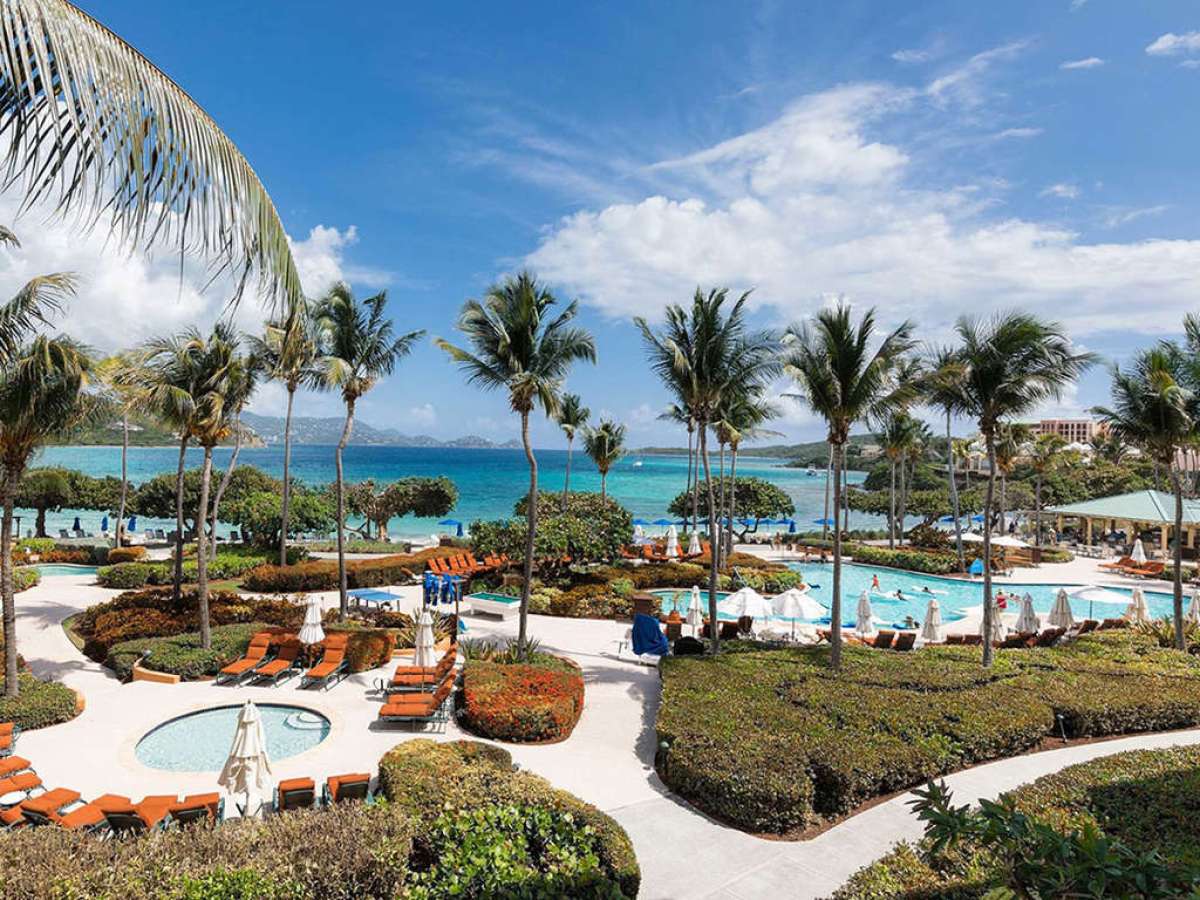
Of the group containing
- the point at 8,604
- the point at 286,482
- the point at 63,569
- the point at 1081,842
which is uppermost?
the point at 286,482

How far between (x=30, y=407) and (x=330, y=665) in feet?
22.6

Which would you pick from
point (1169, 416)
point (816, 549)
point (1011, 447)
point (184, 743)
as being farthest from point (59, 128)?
point (1011, 447)

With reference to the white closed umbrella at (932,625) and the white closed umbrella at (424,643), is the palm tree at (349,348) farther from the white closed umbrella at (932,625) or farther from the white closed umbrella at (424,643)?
the white closed umbrella at (932,625)

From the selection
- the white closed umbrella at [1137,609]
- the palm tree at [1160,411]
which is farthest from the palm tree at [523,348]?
the white closed umbrella at [1137,609]

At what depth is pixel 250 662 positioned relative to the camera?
537 inches

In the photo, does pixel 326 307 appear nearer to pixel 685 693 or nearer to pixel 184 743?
pixel 184 743

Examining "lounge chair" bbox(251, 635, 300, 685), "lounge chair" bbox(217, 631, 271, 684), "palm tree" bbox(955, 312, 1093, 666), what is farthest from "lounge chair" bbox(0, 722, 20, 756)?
"palm tree" bbox(955, 312, 1093, 666)

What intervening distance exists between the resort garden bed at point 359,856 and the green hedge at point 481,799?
0.05 ft

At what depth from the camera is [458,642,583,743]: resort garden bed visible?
10680mm

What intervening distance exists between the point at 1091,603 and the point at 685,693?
2236 cm

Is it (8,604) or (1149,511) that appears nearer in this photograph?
(8,604)

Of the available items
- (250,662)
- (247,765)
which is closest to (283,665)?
(250,662)

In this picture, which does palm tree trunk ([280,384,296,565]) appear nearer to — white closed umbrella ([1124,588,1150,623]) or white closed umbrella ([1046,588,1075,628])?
white closed umbrella ([1046,588,1075,628])

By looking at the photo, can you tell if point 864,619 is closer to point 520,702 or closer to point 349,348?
point 520,702
